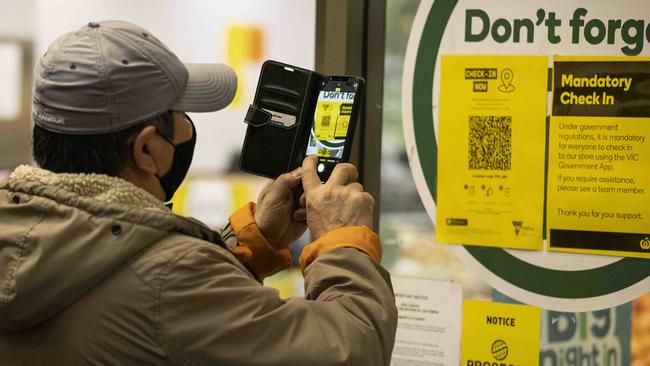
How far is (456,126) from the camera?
2.11 metres

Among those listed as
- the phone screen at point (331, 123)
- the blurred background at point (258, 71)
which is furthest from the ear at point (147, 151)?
the blurred background at point (258, 71)

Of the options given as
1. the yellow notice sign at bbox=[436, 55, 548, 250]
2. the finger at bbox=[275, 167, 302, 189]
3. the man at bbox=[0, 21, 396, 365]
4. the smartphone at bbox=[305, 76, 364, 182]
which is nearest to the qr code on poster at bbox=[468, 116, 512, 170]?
the yellow notice sign at bbox=[436, 55, 548, 250]

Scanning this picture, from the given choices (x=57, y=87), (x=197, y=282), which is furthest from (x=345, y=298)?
(x=57, y=87)

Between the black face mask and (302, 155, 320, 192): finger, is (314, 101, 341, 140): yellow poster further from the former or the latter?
the black face mask

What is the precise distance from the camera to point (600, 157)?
1.99 metres

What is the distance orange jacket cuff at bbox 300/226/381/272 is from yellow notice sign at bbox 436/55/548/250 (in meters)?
0.69

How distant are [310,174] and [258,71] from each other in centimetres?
80

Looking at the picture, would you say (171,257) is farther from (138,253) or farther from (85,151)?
(85,151)

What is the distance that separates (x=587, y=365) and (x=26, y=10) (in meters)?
1.75

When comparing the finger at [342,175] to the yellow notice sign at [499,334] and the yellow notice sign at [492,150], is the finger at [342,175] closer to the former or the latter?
the yellow notice sign at [492,150]

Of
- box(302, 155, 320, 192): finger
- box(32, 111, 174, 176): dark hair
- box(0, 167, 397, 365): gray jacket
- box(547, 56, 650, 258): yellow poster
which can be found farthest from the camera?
box(547, 56, 650, 258): yellow poster

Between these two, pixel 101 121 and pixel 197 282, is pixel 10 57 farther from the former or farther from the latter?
pixel 197 282

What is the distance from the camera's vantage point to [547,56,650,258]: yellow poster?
6.42ft

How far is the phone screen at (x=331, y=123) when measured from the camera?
1.69m
